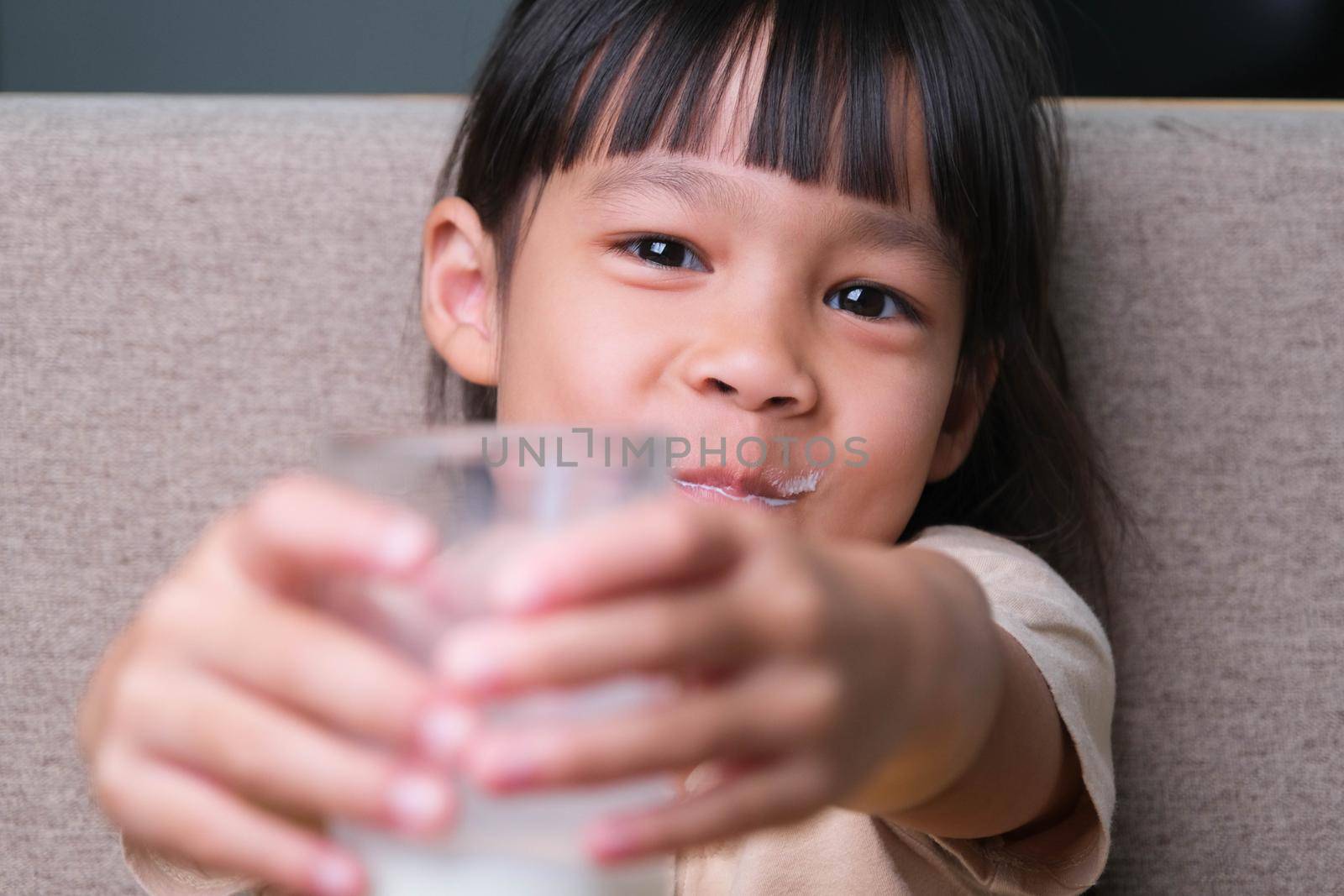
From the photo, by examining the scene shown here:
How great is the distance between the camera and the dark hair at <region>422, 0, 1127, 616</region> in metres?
0.75

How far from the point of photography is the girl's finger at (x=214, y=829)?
11.4 inches

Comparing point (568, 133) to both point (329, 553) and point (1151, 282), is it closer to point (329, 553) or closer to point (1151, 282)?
point (1151, 282)

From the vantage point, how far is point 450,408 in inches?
40.0

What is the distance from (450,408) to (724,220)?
1.23ft

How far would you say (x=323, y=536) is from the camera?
270 mm

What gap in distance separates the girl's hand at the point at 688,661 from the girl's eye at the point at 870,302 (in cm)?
46

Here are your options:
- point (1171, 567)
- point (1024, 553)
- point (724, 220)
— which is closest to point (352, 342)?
point (724, 220)

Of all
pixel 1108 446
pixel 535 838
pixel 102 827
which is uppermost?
pixel 535 838

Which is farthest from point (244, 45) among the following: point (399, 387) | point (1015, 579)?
point (1015, 579)

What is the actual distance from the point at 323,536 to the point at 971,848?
47cm

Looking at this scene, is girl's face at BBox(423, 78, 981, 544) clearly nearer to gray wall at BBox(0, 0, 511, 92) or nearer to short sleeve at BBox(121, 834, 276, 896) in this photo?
short sleeve at BBox(121, 834, 276, 896)

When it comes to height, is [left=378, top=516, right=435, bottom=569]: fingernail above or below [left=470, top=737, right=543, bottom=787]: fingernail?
above

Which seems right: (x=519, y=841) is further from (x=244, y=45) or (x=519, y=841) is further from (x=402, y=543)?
(x=244, y=45)

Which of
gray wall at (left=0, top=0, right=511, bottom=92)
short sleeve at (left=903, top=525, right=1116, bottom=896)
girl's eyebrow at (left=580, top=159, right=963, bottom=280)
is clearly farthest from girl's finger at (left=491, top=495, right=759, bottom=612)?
gray wall at (left=0, top=0, right=511, bottom=92)
